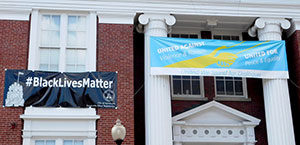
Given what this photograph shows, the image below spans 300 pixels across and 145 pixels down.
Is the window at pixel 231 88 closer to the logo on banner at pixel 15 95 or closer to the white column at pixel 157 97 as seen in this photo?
the white column at pixel 157 97

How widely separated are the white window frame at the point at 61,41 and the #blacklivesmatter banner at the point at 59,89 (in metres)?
0.36

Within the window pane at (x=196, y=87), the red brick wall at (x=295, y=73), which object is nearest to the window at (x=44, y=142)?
the window pane at (x=196, y=87)

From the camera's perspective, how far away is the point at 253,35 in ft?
60.8

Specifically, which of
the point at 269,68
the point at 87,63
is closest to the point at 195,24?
the point at 269,68

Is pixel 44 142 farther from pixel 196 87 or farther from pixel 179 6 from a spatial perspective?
pixel 179 6

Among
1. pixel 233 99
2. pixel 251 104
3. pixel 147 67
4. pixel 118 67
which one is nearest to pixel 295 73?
pixel 251 104

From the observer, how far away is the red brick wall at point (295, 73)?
17.5 meters

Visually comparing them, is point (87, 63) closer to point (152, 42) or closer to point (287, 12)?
point (152, 42)

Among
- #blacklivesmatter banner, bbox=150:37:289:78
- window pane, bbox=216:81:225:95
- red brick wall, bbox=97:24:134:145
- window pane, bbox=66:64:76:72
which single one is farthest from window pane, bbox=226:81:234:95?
window pane, bbox=66:64:76:72

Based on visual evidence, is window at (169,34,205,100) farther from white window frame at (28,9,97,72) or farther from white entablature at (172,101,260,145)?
white window frame at (28,9,97,72)

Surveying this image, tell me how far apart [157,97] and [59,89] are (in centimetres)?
327

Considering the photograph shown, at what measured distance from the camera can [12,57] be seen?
1609cm

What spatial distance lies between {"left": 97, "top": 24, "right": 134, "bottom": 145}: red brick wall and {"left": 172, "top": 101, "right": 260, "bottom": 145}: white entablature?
2.17 metres

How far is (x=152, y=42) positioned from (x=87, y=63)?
235cm
